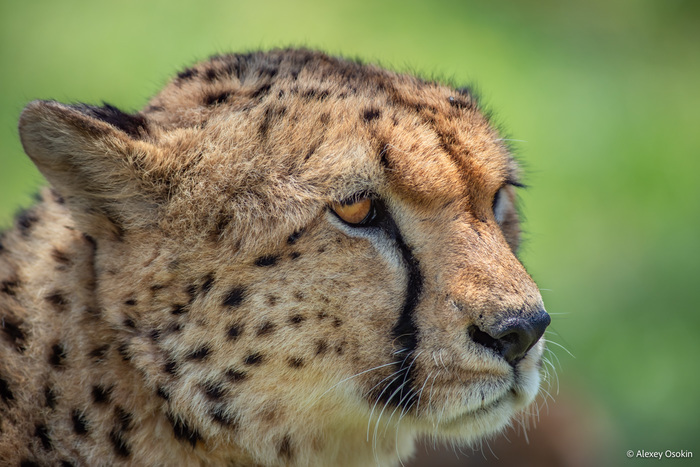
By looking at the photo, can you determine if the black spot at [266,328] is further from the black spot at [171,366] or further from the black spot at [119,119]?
the black spot at [119,119]

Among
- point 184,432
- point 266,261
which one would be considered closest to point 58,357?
point 184,432

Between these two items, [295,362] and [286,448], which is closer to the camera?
[295,362]

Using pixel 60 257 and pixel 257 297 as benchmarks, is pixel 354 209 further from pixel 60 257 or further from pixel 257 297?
pixel 60 257

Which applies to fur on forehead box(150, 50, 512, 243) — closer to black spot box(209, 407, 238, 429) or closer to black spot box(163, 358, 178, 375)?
black spot box(163, 358, 178, 375)

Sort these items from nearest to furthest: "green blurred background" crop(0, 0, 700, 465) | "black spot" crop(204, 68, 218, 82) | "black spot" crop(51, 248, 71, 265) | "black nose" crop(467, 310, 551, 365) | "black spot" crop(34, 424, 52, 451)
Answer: "black nose" crop(467, 310, 551, 365)
"black spot" crop(34, 424, 52, 451)
"black spot" crop(51, 248, 71, 265)
"black spot" crop(204, 68, 218, 82)
"green blurred background" crop(0, 0, 700, 465)

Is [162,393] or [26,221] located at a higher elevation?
[26,221]

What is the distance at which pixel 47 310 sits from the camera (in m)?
2.18

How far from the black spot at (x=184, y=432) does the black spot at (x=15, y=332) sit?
46 cm

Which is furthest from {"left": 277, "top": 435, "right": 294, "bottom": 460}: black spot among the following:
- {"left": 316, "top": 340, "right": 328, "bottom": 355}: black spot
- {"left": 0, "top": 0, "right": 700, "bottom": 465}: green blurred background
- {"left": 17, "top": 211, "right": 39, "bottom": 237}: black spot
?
{"left": 0, "top": 0, "right": 700, "bottom": 465}: green blurred background

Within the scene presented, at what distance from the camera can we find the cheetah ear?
2.04 metres

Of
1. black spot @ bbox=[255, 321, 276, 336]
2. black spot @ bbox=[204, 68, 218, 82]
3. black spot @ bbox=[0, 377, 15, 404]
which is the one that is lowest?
black spot @ bbox=[0, 377, 15, 404]

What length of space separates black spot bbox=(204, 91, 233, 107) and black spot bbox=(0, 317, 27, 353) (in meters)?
0.80

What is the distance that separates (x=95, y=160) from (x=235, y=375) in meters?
0.67

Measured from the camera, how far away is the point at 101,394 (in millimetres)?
2098
